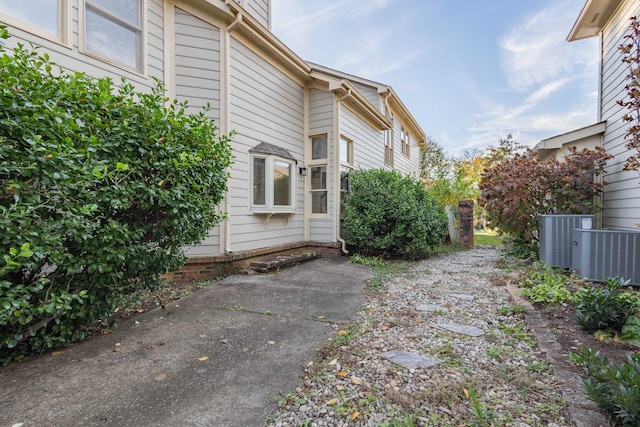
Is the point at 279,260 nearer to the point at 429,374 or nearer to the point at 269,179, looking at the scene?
the point at 269,179

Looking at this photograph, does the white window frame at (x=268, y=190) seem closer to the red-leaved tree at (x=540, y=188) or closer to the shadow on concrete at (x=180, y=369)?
the shadow on concrete at (x=180, y=369)

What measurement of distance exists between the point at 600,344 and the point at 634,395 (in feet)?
4.72

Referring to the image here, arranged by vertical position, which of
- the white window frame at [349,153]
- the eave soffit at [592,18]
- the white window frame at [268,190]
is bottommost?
the white window frame at [268,190]

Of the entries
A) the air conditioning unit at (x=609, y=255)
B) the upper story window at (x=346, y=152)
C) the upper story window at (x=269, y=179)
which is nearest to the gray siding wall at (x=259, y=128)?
the upper story window at (x=269, y=179)

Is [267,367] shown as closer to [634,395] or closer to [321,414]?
[321,414]

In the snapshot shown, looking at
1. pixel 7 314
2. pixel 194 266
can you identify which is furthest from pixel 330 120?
pixel 7 314

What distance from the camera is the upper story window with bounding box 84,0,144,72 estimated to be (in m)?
4.26

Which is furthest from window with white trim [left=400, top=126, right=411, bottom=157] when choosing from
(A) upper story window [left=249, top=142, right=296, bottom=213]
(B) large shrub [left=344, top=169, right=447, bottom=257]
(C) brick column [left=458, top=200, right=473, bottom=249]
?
(A) upper story window [left=249, top=142, right=296, bottom=213]

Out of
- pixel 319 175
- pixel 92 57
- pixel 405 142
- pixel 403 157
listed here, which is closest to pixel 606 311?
pixel 319 175


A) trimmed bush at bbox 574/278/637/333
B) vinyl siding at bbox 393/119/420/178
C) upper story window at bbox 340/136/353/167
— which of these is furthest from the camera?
vinyl siding at bbox 393/119/420/178

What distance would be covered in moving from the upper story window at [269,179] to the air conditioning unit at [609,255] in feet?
17.3

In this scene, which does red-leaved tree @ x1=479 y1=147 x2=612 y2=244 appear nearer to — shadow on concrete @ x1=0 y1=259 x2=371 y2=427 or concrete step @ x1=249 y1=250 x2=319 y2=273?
concrete step @ x1=249 y1=250 x2=319 y2=273

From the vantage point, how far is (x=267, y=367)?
2.38 m

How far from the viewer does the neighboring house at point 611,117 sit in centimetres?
534
